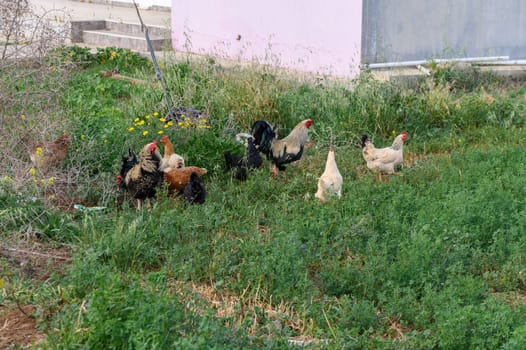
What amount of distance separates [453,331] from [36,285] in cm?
284

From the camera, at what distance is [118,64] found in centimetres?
1457

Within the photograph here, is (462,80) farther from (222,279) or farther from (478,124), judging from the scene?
(222,279)

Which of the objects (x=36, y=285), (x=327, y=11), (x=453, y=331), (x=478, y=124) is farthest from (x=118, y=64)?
(x=453, y=331)

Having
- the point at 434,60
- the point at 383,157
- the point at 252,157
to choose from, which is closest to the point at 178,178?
the point at 252,157

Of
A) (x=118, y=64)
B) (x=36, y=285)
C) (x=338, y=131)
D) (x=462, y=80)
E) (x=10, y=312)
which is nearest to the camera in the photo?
(x=10, y=312)

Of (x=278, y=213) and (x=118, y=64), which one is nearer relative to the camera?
(x=278, y=213)

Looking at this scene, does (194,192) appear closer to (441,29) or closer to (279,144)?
(279,144)

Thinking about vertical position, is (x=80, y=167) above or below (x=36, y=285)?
above

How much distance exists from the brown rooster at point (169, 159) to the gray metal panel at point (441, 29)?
4.88m

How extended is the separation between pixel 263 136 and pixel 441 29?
17.5 feet

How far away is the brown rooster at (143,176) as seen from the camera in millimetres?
7266

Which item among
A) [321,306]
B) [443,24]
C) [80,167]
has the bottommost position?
[321,306]

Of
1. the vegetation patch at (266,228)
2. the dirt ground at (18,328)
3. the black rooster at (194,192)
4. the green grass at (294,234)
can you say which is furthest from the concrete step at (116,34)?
the dirt ground at (18,328)

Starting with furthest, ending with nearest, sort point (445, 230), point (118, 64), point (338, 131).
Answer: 1. point (118, 64)
2. point (338, 131)
3. point (445, 230)
